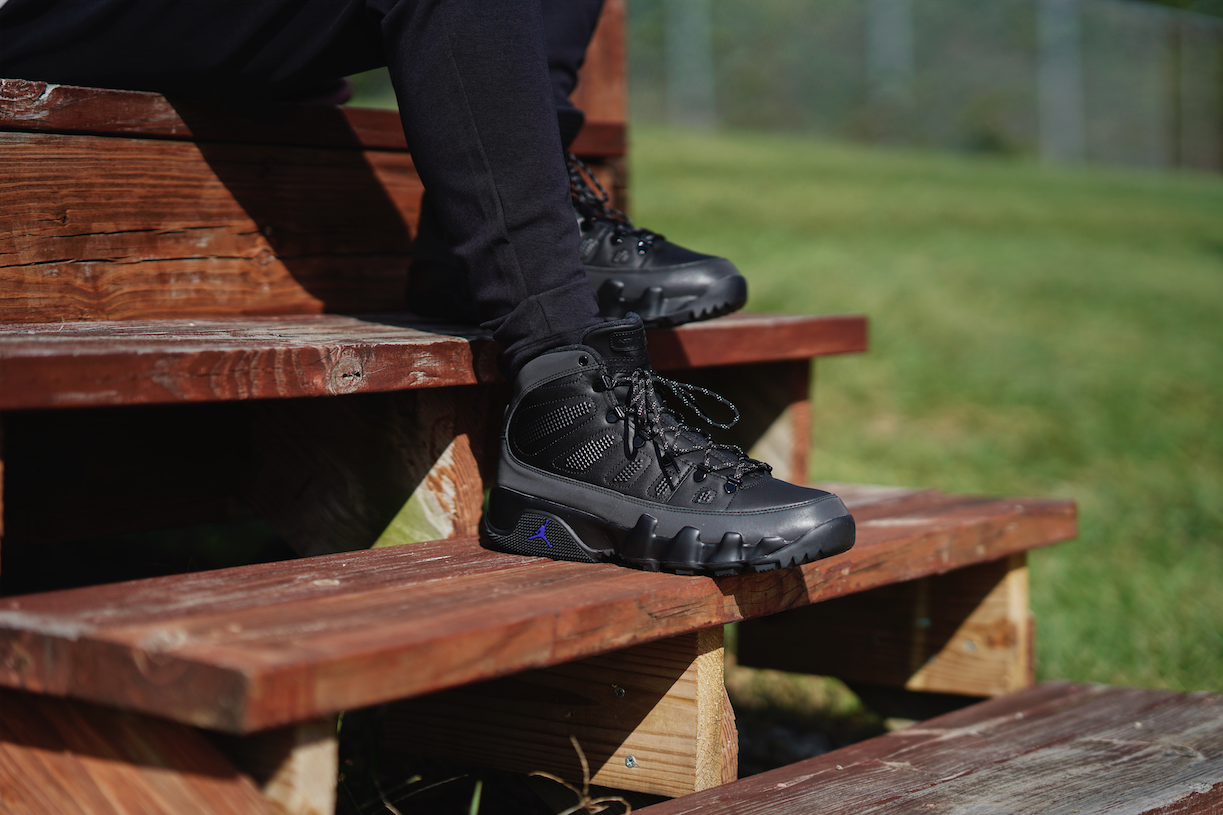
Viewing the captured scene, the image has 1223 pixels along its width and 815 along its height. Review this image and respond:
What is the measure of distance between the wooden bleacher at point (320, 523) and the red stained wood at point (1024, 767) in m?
0.02

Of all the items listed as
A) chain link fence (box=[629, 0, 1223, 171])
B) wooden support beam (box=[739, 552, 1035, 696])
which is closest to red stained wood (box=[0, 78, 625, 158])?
wooden support beam (box=[739, 552, 1035, 696])

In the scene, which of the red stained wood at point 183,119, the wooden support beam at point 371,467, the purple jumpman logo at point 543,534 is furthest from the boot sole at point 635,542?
the red stained wood at point 183,119

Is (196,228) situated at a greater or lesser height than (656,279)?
greater

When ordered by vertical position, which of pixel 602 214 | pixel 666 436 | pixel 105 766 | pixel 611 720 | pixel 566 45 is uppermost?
pixel 566 45

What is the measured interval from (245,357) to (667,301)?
0.58 m

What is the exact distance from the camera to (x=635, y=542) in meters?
1.12

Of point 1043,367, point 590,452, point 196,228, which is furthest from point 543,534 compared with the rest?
point 1043,367

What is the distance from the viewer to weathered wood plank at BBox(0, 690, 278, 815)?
0.84 meters

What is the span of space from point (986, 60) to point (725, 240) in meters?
10.0

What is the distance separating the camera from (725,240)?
633cm

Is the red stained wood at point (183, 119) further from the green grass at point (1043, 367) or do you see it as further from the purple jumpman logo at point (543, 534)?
the green grass at point (1043, 367)

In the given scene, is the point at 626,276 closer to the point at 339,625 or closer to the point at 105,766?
the point at 339,625

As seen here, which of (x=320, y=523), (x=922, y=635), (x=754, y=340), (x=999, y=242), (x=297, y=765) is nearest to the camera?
(x=297, y=765)

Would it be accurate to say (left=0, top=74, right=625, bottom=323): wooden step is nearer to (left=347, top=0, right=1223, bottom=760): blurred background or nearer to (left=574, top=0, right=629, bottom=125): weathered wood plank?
(left=574, top=0, right=629, bottom=125): weathered wood plank
